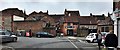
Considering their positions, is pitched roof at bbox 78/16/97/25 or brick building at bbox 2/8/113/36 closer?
brick building at bbox 2/8/113/36

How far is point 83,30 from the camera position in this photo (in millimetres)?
78938

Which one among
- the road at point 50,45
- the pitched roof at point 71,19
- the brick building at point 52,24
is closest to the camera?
the road at point 50,45

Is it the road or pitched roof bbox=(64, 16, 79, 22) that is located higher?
pitched roof bbox=(64, 16, 79, 22)

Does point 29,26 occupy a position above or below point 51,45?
above

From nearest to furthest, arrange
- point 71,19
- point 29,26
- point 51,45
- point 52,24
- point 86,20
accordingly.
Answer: point 51,45
point 29,26
point 52,24
point 71,19
point 86,20

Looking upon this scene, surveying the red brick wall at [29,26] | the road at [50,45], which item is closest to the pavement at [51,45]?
the road at [50,45]

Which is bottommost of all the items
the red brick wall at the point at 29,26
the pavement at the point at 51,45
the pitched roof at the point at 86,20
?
the pavement at the point at 51,45

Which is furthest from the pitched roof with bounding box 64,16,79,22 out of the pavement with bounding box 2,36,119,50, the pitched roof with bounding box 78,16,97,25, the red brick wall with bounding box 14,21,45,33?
the pavement with bounding box 2,36,119,50

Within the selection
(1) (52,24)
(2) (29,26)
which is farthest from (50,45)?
(1) (52,24)

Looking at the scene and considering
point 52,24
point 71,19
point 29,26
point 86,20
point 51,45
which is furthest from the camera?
point 86,20

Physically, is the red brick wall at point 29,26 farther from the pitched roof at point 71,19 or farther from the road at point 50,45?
the road at point 50,45

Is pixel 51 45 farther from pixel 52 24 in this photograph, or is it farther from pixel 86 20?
pixel 86 20

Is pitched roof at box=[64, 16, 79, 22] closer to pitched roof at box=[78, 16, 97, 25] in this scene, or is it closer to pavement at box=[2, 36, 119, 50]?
pitched roof at box=[78, 16, 97, 25]

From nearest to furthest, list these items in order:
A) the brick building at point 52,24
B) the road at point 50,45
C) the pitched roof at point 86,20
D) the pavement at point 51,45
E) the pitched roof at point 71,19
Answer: the pavement at point 51,45 < the road at point 50,45 < the brick building at point 52,24 < the pitched roof at point 71,19 < the pitched roof at point 86,20
